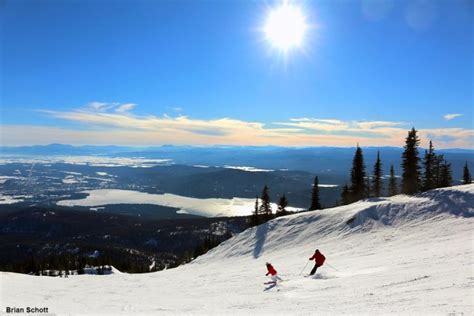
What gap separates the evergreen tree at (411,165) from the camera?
58.2m

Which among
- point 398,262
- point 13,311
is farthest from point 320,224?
point 13,311

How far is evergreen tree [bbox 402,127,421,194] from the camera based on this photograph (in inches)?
2293

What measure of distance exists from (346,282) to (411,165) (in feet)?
158

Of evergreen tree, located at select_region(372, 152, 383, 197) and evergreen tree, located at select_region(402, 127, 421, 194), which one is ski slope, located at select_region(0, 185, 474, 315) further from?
evergreen tree, located at select_region(372, 152, 383, 197)

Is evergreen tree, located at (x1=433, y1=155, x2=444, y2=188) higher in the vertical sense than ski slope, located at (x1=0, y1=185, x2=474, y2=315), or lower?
higher

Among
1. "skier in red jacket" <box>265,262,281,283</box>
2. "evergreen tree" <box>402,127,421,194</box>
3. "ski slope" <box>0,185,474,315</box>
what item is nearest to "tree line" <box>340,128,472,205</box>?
"evergreen tree" <box>402,127,421,194</box>

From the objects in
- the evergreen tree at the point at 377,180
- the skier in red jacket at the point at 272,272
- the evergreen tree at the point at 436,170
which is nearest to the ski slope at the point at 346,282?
the skier in red jacket at the point at 272,272

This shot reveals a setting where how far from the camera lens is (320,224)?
43000mm

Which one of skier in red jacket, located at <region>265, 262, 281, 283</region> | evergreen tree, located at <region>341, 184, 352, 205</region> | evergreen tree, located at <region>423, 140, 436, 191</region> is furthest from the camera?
evergreen tree, located at <region>341, 184, 352, 205</region>

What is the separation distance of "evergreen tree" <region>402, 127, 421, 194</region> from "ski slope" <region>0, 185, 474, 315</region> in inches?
738

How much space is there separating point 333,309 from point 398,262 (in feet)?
Result: 33.2

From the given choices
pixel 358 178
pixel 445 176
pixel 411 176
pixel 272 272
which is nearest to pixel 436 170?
pixel 445 176

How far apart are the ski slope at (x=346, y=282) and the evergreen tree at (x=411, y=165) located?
18740 mm

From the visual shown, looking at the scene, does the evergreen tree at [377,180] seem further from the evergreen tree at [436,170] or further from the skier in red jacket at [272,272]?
the skier in red jacket at [272,272]
